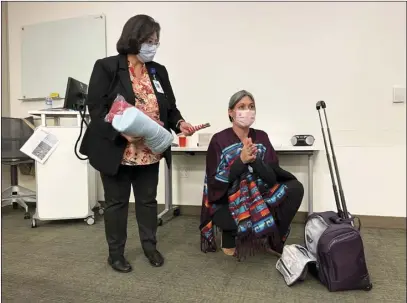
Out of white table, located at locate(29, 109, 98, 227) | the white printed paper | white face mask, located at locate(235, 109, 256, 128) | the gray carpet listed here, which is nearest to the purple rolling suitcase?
the gray carpet

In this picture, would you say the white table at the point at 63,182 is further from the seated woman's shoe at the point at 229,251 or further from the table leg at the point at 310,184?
the table leg at the point at 310,184

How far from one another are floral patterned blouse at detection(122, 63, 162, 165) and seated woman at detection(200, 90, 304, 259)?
0.41 metres

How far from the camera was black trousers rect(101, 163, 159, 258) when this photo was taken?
167cm

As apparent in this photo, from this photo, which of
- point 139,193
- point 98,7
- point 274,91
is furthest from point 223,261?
point 98,7

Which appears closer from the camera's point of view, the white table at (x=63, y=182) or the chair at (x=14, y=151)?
the white table at (x=63, y=182)

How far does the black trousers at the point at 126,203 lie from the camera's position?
167 centimetres

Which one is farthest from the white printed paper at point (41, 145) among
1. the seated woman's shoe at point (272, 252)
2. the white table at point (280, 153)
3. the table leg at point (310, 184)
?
the table leg at point (310, 184)

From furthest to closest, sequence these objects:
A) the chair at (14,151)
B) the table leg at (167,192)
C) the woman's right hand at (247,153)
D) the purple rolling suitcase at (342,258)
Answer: the chair at (14,151), the table leg at (167,192), the woman's right hand at (247,153), the purple rolling suitcase at (342,258)

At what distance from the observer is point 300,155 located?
2705 mm

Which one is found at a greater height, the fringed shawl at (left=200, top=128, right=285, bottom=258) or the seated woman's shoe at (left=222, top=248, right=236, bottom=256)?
the fringed shawl at (left=200, top=128, right=285, bottom=258)

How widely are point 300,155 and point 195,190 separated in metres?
1.02

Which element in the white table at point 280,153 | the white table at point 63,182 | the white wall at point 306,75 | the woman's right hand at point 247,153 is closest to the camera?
the woman's right hand at point 247,153

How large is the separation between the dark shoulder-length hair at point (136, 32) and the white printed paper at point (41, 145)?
1400 millimetres

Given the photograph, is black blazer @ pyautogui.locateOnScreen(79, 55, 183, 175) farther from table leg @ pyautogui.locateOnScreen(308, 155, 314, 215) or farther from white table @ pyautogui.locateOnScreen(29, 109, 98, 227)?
table leg @ pyautogui.locateOnScreen(308, 155, 314, 215)
